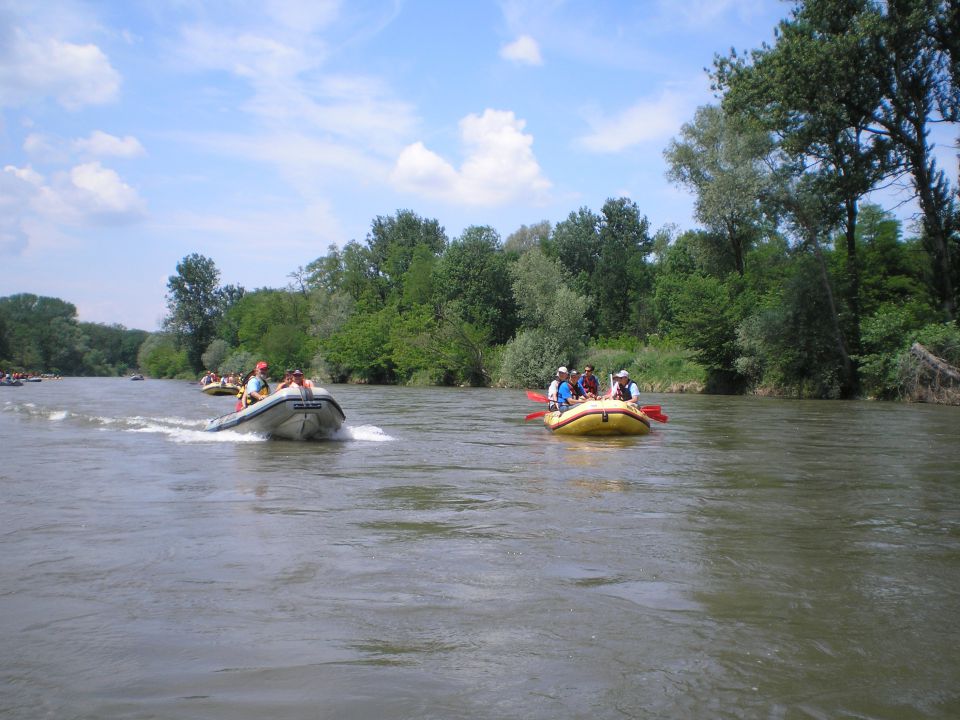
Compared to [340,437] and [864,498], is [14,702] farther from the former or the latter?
[340,437]

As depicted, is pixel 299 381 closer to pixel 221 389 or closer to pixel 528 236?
pixel 221 389

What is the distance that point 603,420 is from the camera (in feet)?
44.2

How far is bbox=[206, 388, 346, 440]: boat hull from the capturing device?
41.3 feet

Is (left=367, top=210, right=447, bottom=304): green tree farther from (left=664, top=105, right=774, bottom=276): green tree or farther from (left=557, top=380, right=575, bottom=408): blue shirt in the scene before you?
(left=557, top=380, right=575, bottom=408): blue shirt

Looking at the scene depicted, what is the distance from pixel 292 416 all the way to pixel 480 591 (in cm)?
879

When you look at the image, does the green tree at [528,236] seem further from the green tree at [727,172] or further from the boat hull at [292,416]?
the boat hull at [292,416]

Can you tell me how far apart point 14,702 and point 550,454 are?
861 centimetres

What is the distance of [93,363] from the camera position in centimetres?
10788

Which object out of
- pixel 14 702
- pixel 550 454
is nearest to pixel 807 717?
pixel 14 702

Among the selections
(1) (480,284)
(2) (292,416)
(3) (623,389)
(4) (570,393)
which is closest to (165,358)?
(1) (480,284)

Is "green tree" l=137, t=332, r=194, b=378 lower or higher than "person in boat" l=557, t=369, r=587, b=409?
higher

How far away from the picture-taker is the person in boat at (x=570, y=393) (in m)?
15.0

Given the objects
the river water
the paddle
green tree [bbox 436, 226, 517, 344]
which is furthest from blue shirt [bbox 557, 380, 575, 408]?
green tree [bbox 436, 226, 517, 344]

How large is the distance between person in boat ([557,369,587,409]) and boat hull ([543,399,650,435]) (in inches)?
34.2
